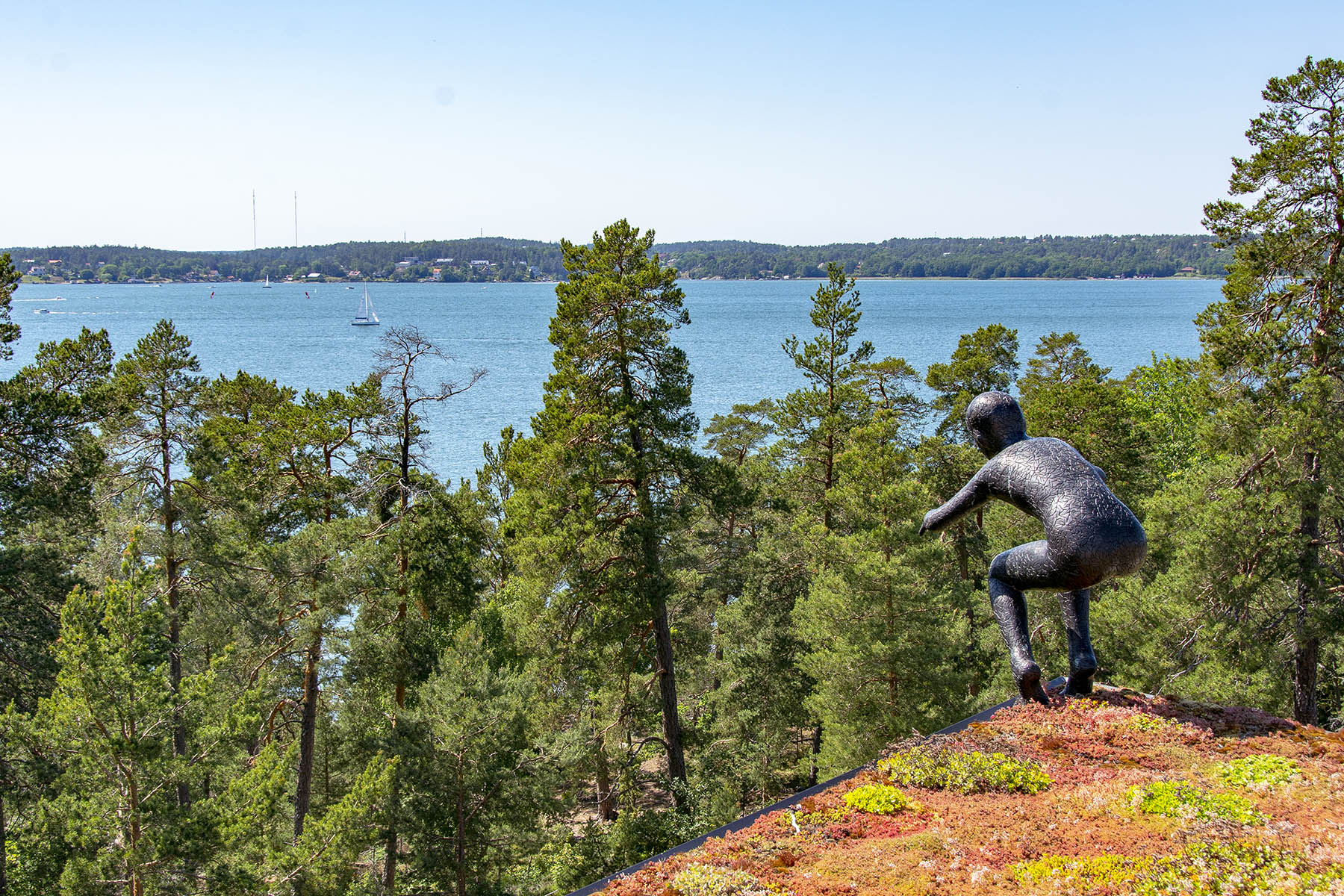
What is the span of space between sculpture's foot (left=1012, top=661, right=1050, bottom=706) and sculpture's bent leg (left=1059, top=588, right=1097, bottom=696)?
13.2 inches

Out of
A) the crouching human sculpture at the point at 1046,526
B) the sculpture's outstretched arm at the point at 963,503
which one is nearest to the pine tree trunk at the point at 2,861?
the sculpture's outstretched arm at the point at 963,503

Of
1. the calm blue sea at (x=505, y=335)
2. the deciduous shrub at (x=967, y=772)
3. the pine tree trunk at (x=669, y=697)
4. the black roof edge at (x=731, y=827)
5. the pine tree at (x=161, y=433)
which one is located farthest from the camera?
the calm blue sea at (x=505, y=335)

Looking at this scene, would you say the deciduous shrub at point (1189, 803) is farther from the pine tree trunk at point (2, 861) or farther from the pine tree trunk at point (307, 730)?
the pine tree trunk at point (2, 861)

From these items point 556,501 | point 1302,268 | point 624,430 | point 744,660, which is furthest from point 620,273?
point 1302,268

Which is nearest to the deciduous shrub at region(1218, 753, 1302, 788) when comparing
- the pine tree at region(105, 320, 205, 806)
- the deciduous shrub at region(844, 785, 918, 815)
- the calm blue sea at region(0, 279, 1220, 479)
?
the deciduous shrub at region(844, 785, 918, 815)

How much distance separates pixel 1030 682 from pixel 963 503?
1.92 m

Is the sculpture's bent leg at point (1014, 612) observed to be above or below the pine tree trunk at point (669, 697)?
above

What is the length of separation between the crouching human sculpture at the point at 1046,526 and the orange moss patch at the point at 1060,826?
827 mm

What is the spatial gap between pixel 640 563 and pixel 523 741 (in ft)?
13.0

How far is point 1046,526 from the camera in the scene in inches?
325

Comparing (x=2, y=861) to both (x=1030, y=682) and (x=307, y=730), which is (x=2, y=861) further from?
(x=1030, y=682)

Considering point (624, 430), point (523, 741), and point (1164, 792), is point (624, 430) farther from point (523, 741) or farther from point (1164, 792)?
point (1164, 792)

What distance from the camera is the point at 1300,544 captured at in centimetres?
1497

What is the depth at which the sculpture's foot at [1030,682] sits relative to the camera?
902 cm
